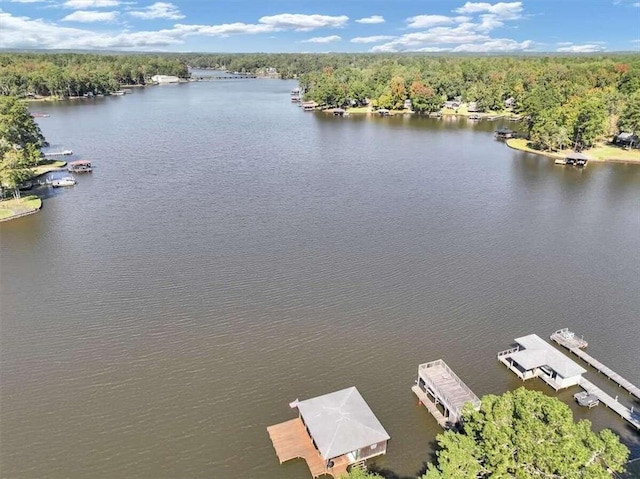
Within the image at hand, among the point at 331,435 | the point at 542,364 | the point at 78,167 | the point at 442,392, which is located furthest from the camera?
the point at 78,167

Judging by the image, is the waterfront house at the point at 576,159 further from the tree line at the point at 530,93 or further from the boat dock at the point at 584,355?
the boat dock at the point at 584,355

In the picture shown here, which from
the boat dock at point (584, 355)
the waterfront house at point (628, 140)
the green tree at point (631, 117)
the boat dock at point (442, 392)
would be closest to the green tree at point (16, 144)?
the boat dock at point (442, 392)

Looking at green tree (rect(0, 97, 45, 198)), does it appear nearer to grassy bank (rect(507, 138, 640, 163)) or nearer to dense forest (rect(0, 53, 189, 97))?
grassy bank (rect(507, 138, 640, 163))

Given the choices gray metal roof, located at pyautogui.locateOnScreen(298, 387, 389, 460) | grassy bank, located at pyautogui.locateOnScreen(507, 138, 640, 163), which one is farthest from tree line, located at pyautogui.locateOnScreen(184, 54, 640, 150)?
gray metal roof, located at pyautogui.locateOnScreen(298, 387, 389, 460)

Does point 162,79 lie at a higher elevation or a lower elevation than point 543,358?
higher

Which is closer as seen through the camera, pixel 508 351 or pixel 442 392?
pixel 442 392

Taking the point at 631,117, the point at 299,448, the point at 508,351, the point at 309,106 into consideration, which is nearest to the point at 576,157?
the point at 631,117

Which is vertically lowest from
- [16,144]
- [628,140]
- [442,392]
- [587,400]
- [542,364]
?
[587,400]

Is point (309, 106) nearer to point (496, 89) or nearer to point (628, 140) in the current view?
point (496, 89)
